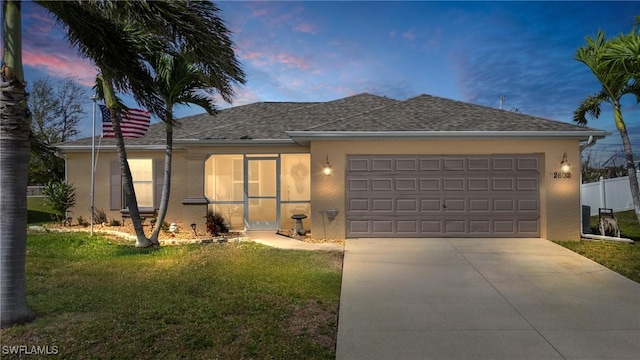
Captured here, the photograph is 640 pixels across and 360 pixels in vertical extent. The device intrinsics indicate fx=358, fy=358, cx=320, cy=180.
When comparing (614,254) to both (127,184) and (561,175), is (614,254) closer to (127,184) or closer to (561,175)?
(561,175)

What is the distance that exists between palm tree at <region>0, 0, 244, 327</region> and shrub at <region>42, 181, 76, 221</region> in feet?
26.7

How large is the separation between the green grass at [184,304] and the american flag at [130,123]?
380 cm

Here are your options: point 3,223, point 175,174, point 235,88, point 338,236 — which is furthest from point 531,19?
point 3,223

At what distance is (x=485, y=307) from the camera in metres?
5.03

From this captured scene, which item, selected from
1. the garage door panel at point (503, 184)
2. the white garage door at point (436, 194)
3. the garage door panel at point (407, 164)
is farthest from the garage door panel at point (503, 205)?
the garage door panel at point (407, 164)

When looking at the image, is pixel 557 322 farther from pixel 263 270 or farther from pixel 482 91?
pixel 482 91

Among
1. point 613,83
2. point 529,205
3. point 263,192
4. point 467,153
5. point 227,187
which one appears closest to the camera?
point 613,83

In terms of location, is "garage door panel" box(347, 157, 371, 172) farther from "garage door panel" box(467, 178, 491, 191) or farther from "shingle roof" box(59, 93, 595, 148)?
"garage door panel" box(467, 178, 491, 191)

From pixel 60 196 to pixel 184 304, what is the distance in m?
9.92

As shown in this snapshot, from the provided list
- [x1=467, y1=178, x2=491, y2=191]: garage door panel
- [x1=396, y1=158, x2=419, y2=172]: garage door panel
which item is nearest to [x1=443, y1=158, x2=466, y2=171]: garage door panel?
[x1=467, y1=178, x2=491, y2=191]: garage door panel

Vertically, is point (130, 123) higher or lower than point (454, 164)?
higher

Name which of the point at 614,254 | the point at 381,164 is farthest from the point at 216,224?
the point at 614,254

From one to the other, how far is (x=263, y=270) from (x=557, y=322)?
466 centimetres

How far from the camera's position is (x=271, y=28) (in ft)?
43.2
